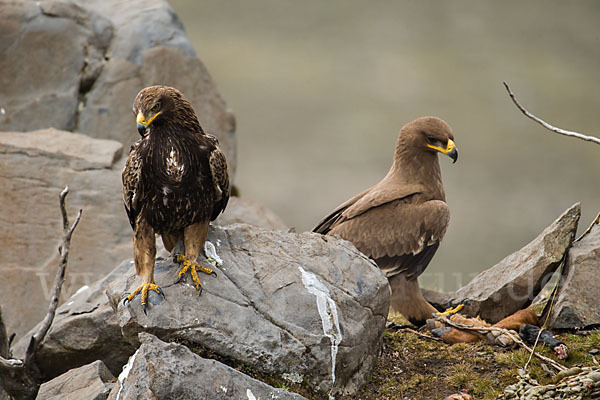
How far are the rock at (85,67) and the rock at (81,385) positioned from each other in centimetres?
567

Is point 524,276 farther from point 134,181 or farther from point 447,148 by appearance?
point 134,181

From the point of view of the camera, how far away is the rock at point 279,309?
14.4 feet

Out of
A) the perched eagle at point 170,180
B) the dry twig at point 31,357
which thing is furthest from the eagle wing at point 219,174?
the dry twig at point 31,357

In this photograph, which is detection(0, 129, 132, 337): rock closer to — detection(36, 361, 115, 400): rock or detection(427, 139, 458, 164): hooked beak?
detection(36, 361, 115, 400): rock

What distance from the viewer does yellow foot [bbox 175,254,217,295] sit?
14.8 ft

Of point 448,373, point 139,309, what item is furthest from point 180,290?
point 448,373

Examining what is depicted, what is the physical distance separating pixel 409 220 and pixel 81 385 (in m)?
2.73

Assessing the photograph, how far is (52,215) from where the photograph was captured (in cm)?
866

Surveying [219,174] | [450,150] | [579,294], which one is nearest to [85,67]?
[450,150]

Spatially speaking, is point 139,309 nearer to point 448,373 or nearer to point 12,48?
point 448,373

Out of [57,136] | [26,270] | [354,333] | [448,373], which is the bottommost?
[26,270]

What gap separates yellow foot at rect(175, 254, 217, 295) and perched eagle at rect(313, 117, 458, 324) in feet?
5.82

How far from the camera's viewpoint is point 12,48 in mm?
10352

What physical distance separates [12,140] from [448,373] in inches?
235
